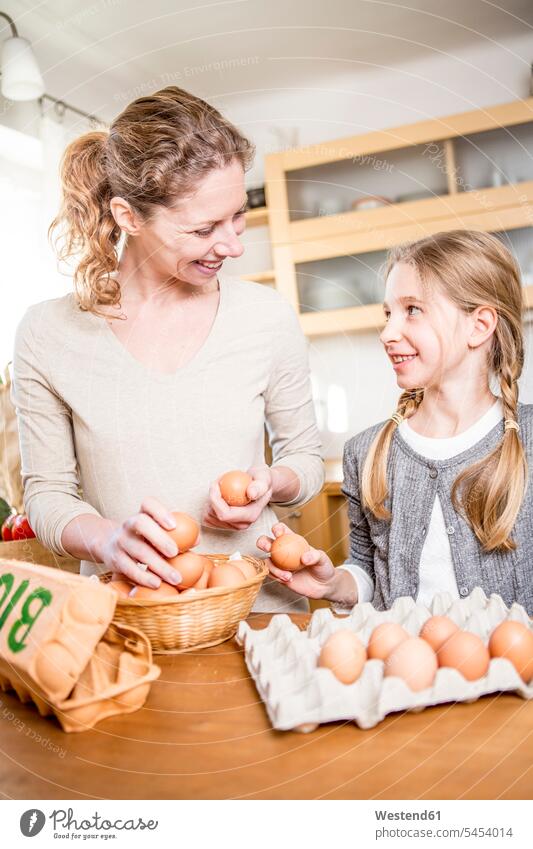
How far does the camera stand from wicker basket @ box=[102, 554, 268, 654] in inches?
24.8

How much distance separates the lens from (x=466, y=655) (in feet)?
1.75

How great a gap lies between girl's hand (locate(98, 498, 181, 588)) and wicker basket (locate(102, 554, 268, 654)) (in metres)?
0.03

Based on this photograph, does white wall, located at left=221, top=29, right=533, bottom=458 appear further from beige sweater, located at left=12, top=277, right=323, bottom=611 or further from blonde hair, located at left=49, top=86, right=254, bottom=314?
blonde hair, located at left=49, top=86, right=254, bottom=314

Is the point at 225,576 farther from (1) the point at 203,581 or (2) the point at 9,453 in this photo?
(2) the point at 9,453

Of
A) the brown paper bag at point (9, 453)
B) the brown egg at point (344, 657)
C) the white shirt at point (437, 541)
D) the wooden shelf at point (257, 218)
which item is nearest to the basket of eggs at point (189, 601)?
the brown egg at point (344, 657)

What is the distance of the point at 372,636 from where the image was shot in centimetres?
57

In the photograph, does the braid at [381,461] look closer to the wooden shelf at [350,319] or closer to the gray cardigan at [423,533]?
the gray cardigan at [423,533]

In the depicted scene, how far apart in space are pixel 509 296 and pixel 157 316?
0.45 meters

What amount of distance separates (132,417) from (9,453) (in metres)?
0.74

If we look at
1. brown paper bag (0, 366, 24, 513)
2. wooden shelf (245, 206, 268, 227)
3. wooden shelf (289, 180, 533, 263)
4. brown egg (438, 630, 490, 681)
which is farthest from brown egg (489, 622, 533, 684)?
wooden shelf (245, 206, 268, 227)

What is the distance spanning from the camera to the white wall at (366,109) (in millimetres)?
1088

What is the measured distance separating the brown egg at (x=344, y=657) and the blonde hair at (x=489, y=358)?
39cm

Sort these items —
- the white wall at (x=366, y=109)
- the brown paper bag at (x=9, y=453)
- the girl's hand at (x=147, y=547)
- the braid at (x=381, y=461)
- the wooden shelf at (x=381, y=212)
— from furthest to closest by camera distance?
1. the wooden shelf at (x=381, y=212)
2. the brown paper bag at (x=9, y=453)
3. the white wall at (x=366, y=109)
4. the braid at (x=381, y=461)
5. the girl's hand at (x=147, y=547)

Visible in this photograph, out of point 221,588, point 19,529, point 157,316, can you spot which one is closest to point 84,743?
point 221,588
